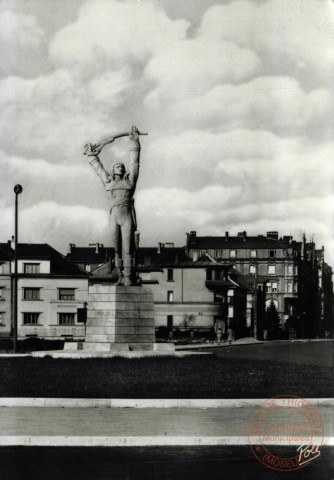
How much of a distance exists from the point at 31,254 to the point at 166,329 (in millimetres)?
13594

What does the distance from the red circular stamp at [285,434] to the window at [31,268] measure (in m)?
53.3

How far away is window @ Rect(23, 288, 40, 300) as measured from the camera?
64.6 meters

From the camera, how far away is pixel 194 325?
7644 cm

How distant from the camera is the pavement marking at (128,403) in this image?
1322 cm

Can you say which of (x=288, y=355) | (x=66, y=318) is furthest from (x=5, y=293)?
(x=288, y=355)

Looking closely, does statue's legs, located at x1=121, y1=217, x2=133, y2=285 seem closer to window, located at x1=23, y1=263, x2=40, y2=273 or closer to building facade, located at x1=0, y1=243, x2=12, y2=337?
building facade, located at x1=0, y1=243, x2=12, y2=337

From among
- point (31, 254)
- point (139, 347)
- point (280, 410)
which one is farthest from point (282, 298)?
point (280, 410)

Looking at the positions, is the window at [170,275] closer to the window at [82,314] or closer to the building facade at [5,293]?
the building facade at [5,293]

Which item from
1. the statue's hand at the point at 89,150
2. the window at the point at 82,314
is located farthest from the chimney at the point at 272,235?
the statue's hand at the point at 89,150

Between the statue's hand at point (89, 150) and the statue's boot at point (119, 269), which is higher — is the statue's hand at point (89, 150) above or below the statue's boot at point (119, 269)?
above

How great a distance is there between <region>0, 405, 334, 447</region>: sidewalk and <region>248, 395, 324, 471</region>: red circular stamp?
5.3 inches

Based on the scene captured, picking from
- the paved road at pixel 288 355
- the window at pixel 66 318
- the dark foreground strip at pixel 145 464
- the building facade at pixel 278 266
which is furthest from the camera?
the building facade at pixel 278 266

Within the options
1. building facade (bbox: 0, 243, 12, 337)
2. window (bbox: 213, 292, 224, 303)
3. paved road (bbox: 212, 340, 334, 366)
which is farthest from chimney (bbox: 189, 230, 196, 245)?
paved road (bbox: 212, 340, 334, 366)

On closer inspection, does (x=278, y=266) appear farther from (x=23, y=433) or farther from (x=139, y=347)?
(x=23, y=433)
